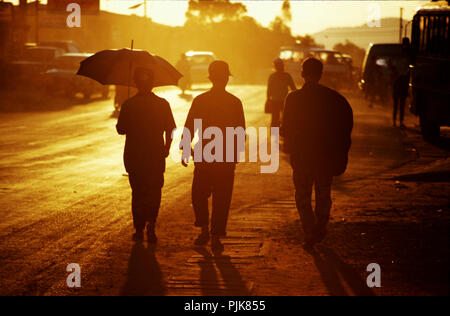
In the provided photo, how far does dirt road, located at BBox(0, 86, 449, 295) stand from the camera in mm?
6996

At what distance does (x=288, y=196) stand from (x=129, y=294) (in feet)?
17.4

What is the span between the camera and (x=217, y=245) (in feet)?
27.3

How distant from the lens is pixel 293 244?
8570mm

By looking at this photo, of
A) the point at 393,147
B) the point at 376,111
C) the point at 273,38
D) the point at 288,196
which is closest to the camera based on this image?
the point at 288,196

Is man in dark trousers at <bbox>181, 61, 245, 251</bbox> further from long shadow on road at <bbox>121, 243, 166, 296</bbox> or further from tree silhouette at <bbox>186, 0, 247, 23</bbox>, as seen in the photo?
tree silhouette at <bbox>186, 0, 247, 23</bbox>

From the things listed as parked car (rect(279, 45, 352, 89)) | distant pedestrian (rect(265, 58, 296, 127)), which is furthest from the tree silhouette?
distant pedestrian (rect(265, 58, 296, 127))

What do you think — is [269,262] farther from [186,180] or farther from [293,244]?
[186,180]

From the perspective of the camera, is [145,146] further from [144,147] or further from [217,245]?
[217,245]

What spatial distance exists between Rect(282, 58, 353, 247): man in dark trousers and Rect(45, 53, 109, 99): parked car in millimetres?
25908

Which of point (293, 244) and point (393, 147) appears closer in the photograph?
point (293, 244)

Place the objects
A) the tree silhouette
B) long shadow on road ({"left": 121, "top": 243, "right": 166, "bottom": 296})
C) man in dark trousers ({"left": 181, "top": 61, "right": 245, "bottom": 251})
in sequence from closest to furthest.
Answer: long shadow on road ({"left": 121, "top": 243, "right": 166, "bottom": 296}), man in dark trousers ({"left": 181, "top": 61, "right": 245, "bottom": 251}), the tree silhouette
